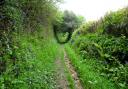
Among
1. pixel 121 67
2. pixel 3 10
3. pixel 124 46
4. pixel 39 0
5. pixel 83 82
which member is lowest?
pixel 83 82

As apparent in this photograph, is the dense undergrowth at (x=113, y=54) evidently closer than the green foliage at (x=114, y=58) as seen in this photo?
No

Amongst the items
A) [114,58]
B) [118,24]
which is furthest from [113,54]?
[118,24]

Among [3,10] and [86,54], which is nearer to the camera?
[3,10]

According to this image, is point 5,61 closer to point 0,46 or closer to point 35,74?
point 0,46

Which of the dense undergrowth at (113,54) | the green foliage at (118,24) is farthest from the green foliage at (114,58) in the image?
the green foliage at (118,24)

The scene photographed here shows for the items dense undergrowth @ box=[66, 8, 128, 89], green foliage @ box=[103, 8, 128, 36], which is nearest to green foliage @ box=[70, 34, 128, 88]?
dense undergrowth @ box=[66, 8, 128, 89]

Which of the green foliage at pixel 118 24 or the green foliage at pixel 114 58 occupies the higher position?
the green foliage at pixel 118 24

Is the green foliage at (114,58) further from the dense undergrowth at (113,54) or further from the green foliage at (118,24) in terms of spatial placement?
the green foliage at (118,24)

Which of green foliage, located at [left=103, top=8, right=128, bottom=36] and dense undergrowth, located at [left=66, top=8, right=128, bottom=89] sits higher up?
green foliage, located at [left=103, top=8, right=128, bottom=36]

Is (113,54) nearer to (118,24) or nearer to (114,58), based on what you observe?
(114,58)

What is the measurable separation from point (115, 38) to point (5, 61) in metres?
6.60

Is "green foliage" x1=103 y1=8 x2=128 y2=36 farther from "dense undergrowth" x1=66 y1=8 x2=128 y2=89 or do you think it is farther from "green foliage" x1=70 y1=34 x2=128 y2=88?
"green foliage" x1=70 y1=34 x2=128 y2=88

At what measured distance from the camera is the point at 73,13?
4622cm

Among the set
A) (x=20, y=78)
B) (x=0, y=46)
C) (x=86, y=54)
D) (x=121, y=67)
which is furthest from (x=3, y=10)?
(x=86, y=54)
